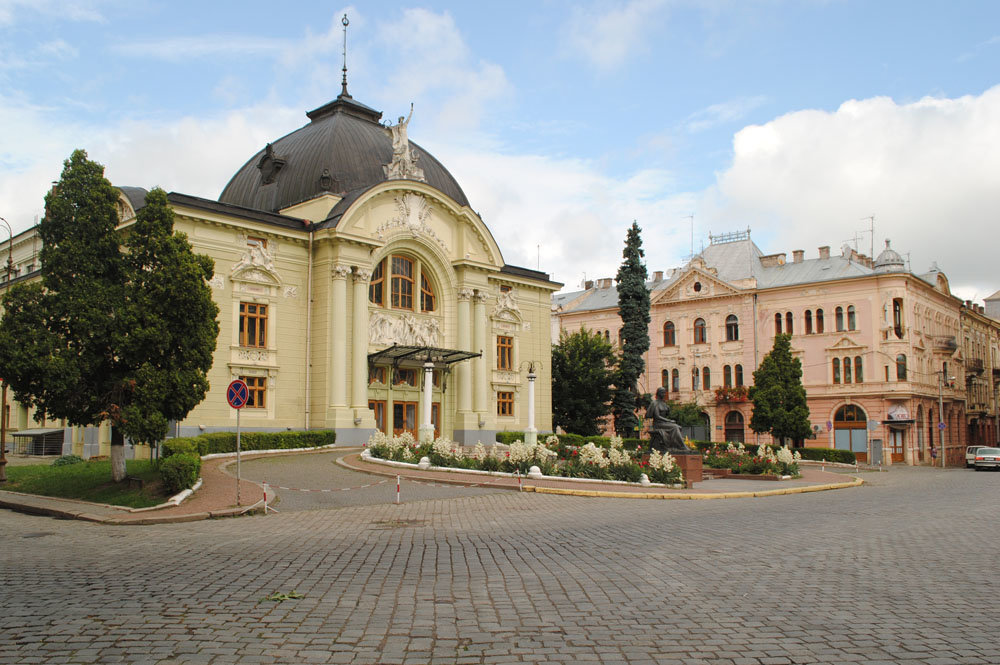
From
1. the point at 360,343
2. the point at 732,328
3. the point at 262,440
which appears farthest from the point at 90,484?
the point at 732,328

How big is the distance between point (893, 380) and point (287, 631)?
58.3m

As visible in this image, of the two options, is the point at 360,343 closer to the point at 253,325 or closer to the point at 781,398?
the point at 253,325

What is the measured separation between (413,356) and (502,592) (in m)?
32.7

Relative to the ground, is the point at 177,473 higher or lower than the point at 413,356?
lower

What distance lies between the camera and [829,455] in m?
48.8

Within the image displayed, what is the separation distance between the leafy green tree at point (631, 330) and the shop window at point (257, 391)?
22506 millimetres

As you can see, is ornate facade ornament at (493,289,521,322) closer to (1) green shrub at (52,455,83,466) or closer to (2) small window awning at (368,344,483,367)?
(2) small window awning at (368,344,483,367)

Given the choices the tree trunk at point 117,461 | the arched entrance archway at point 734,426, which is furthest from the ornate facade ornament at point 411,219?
the arched entrance archway at point 734,426

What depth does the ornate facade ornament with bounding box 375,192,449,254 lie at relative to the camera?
40.1 m

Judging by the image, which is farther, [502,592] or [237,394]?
[237,394]

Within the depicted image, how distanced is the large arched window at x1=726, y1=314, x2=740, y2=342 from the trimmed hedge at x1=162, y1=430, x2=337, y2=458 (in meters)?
37.7

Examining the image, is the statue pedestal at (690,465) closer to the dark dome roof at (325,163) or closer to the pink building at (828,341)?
the dark dome roof at (325,163)

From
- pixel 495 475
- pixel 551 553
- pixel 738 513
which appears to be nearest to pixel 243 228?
pixel 495 475

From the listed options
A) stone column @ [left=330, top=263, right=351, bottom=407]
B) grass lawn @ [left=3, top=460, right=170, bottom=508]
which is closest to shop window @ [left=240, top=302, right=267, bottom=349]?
stone column @ [left=330, top=263, right=351, bottom=407]
